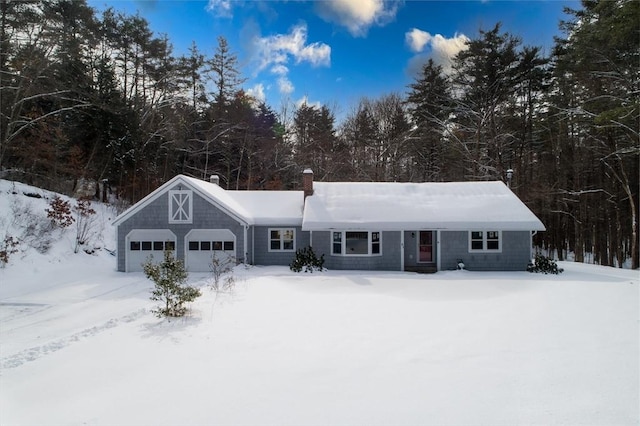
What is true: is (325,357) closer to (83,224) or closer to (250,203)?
(250,203)

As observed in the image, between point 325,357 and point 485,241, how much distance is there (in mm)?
13086

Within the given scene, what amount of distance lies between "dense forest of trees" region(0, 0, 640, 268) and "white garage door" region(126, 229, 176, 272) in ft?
26.1

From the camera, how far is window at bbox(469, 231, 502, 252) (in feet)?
54.4

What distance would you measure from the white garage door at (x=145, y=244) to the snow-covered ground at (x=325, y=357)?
4399 millimetres

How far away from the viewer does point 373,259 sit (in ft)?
54.8

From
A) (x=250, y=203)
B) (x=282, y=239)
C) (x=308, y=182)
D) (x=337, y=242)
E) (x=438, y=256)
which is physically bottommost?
(x=438, y=256)

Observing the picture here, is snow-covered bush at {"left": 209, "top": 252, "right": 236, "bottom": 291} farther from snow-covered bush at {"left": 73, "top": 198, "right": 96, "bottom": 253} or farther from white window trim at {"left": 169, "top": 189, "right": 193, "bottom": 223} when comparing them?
snow-covered bush at {"left": 73, "top": 198, "right": 96, "bottom": 253}

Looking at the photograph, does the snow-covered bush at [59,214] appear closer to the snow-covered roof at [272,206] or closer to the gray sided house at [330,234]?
the gray sided house at [330,234]

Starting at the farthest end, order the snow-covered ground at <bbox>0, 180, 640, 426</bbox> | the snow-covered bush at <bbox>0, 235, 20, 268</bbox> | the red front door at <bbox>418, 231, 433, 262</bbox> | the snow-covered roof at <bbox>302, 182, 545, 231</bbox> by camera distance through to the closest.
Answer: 1. the red front door at <bbox>418, 231, 433, 262</bbox>
2. the snow-covered roof at <bbox>302, 182, 545, 231</bbox>
3. the snow-covered bush at <bbox>0, 235, 20, 268</bbox>
4. the snow-covered ground at <bbox>0, 180, 640, 426</bbox>

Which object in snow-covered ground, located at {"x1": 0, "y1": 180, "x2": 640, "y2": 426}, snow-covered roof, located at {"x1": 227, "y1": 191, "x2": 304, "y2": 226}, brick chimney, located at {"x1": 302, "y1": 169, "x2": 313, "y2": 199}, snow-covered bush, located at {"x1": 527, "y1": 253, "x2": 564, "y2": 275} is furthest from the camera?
brick chimney, located at {"x1": 302, "y1": 169, "x2": 313, "y2": 199}

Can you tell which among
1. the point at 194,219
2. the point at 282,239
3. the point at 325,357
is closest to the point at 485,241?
the point at 282,239

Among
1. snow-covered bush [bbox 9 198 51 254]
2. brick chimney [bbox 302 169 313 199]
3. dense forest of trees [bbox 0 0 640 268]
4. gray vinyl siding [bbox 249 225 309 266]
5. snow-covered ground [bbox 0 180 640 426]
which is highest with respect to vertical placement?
dense forest of trees [bbox 0 0 640 268]

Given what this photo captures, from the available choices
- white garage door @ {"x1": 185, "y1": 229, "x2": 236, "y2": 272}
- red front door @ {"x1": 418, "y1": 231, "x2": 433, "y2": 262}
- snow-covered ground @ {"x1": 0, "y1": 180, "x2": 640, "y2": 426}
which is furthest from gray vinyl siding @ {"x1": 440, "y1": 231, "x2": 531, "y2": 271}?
white garage door @ {"x1": 185, "y1": 229, "x2": 236, "y2": 272}

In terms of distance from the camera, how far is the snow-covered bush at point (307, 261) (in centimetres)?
1593
